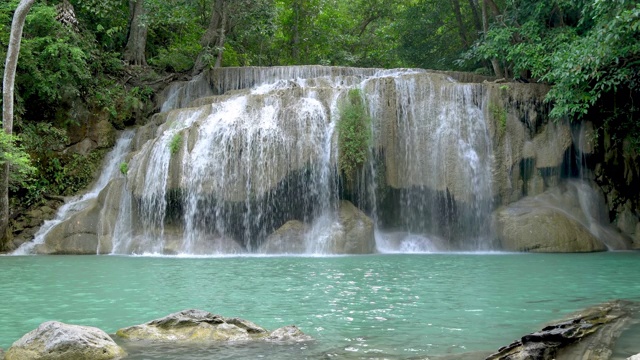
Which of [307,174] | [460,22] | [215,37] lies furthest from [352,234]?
[460,22]

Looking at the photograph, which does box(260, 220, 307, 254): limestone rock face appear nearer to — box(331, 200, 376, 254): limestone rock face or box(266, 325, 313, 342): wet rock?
box(331, 200, 376, 254): limestone rock face

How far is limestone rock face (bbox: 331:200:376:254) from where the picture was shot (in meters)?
15.8

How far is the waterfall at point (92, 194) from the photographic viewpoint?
16906 millimetres

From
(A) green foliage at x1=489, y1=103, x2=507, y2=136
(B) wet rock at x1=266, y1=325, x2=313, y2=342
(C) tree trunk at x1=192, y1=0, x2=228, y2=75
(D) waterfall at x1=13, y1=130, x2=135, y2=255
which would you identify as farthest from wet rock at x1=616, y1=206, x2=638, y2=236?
(D) waterfall at x1=13, y1=130, x2=135, y2=255

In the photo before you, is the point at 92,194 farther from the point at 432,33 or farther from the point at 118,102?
the point at 432,33

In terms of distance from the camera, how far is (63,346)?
521 cm

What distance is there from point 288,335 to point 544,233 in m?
11.6

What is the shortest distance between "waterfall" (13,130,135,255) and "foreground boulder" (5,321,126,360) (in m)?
12.4

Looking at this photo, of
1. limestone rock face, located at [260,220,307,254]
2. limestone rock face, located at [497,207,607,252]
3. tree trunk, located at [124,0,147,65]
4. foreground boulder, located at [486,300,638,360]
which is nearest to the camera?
foreground boulder, located at [486,300,638,360]

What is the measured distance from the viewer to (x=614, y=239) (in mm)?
17094

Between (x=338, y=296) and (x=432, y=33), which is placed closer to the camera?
(x=338, y=296)

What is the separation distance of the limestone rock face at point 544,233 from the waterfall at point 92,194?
11.6m

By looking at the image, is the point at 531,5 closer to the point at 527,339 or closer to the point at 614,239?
the point at 614,239

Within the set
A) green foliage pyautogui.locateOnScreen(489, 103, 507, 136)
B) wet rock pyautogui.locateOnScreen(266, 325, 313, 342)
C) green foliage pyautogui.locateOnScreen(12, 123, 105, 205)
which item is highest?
green foliage pyautogui.locateOnScreen(489, 103, 507, 136)
